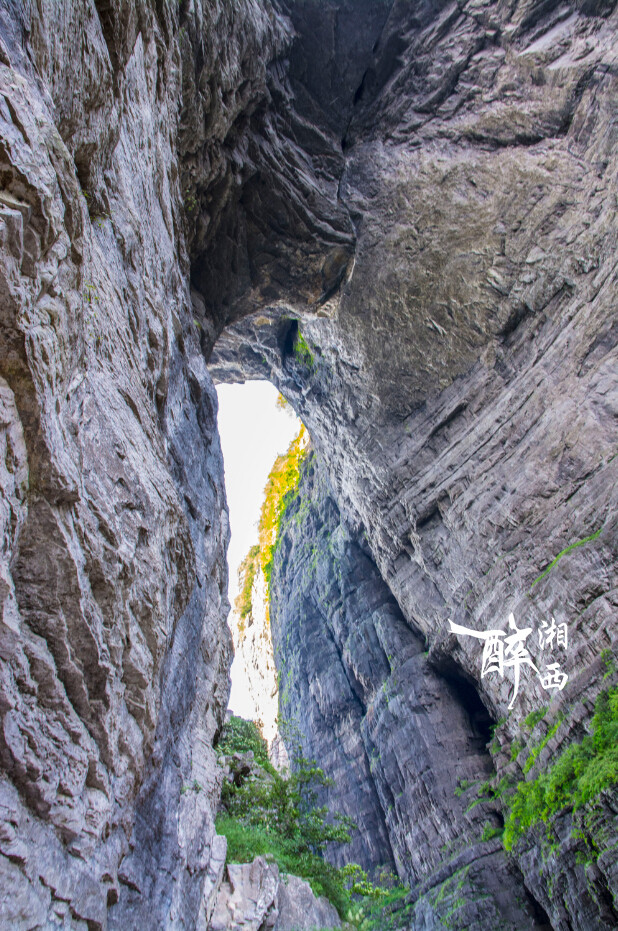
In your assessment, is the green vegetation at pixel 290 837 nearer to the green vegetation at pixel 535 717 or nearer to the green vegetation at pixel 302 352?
the green vegetation at pixel 535 717

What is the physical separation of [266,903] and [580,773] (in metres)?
5.29

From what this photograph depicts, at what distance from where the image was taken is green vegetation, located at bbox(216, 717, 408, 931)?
943cm

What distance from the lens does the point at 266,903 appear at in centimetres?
759

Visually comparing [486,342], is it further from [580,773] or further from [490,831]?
[490,831]

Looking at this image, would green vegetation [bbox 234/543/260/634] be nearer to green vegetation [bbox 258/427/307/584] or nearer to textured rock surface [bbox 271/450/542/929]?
green vegetation [bbox 258/427/307/584]

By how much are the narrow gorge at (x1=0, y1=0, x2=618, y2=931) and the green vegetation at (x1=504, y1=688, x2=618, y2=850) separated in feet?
0.17

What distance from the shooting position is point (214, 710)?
8.76 meters

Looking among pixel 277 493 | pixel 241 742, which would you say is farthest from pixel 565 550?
pixel 277 493

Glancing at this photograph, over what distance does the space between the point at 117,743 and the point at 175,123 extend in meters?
9.37

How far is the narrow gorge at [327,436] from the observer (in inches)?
133

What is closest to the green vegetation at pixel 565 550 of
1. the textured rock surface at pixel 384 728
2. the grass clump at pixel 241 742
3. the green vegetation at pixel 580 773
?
the green vegetation at pixel 580 773

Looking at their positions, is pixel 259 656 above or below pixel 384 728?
below

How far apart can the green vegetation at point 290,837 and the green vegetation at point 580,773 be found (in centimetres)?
410

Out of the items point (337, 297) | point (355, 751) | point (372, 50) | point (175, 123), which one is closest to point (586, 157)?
→ point (337, 297)
